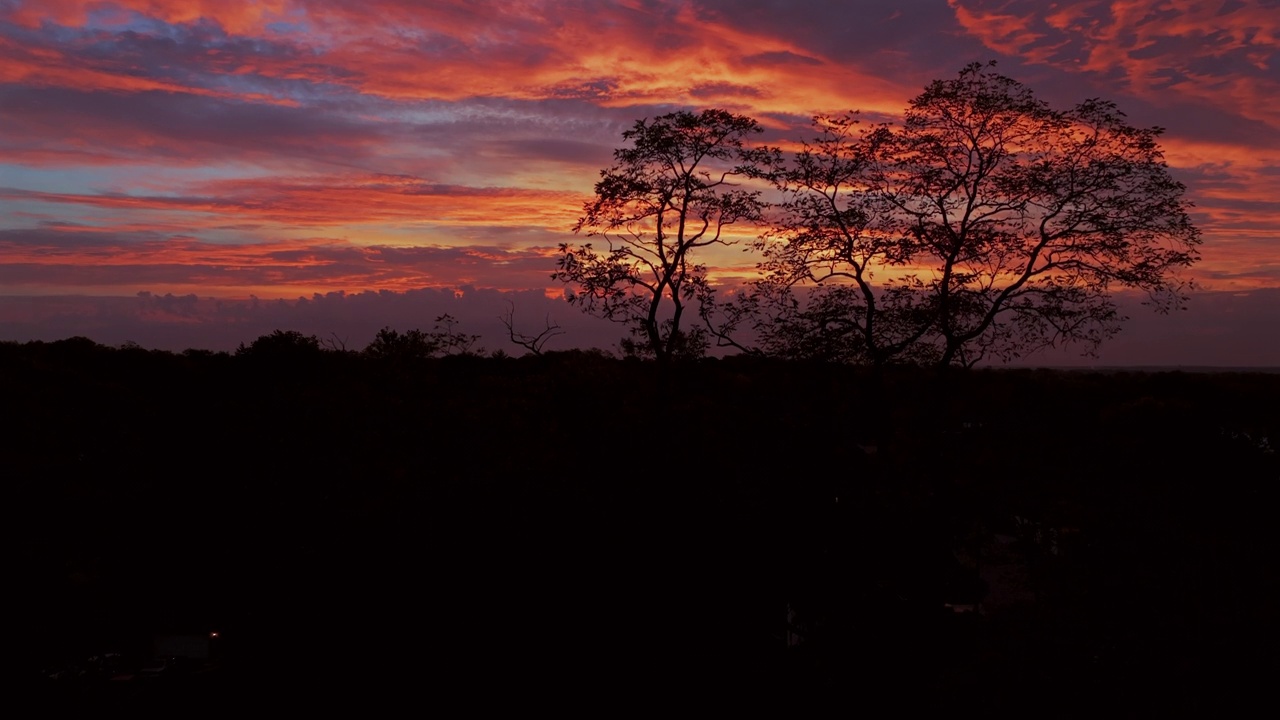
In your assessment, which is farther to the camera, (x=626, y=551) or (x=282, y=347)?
(x=282, y=347)

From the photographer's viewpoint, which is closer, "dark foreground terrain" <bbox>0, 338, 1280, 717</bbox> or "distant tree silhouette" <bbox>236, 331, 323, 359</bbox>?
"dark foreground terrain" <bbox>0, 338, 1280, 717</bbox>

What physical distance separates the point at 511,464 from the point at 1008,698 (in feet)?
84.0

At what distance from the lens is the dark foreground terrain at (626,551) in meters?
26.6

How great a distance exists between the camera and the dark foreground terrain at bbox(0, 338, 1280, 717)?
1046 inches

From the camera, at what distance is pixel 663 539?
124ft

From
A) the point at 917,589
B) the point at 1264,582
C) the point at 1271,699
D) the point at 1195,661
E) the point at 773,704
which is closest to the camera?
the point at 1271,699

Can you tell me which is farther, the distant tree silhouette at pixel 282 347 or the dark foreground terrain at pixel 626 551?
the distant tree silhouette at pixel 282 347

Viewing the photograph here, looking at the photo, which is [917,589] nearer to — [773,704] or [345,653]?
[773,704]

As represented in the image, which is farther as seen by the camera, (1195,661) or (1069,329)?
(1069,329)

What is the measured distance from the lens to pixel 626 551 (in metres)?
37.5

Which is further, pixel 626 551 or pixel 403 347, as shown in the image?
pixel 403 347

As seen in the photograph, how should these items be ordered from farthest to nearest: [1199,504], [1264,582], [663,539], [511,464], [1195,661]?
[511,464] → [663,539] → [1199,504] → [1264,582] → [1195,661]

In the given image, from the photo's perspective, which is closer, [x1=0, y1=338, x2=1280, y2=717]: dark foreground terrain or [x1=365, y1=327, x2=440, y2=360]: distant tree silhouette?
[x1=0, y1=338, x2=1280, y2=717]: dark foreground terrain

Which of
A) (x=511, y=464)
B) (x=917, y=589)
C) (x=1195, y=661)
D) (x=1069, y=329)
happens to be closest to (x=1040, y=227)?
(x=1069, y=329)
